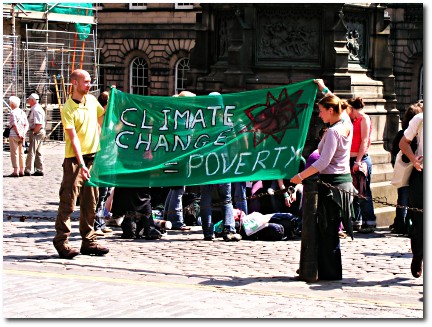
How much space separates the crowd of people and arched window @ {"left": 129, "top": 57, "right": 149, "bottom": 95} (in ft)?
123

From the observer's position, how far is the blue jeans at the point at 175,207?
46.4 feet

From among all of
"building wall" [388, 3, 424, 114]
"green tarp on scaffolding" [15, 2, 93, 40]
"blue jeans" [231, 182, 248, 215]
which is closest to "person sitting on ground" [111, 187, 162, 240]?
"blue jeans" [231, 182, 248, 215]

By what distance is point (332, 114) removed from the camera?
Answer: 10562mm

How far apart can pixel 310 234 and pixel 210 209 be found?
2.91m

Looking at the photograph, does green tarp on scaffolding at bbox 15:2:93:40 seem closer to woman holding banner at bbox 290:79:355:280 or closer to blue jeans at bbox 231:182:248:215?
blue jeans at bbox 231:182:248:215

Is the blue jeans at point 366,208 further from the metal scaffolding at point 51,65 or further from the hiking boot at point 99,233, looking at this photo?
the metal scaffolding at point 51,65

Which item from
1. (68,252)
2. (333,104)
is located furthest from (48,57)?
(333,104)

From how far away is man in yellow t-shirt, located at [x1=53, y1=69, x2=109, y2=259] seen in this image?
452 inches

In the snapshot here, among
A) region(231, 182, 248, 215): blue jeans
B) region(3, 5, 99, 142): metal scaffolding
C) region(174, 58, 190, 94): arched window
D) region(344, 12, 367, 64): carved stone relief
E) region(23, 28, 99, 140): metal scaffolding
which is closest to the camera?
region(231, 182, 248, 215): blue jeans

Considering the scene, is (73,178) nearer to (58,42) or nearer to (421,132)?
(421,132)

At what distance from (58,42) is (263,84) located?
98.9ft

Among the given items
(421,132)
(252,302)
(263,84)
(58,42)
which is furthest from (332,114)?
(58,42)

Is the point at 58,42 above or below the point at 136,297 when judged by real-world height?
above

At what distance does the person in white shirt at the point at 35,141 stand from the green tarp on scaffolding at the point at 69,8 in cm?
1805
